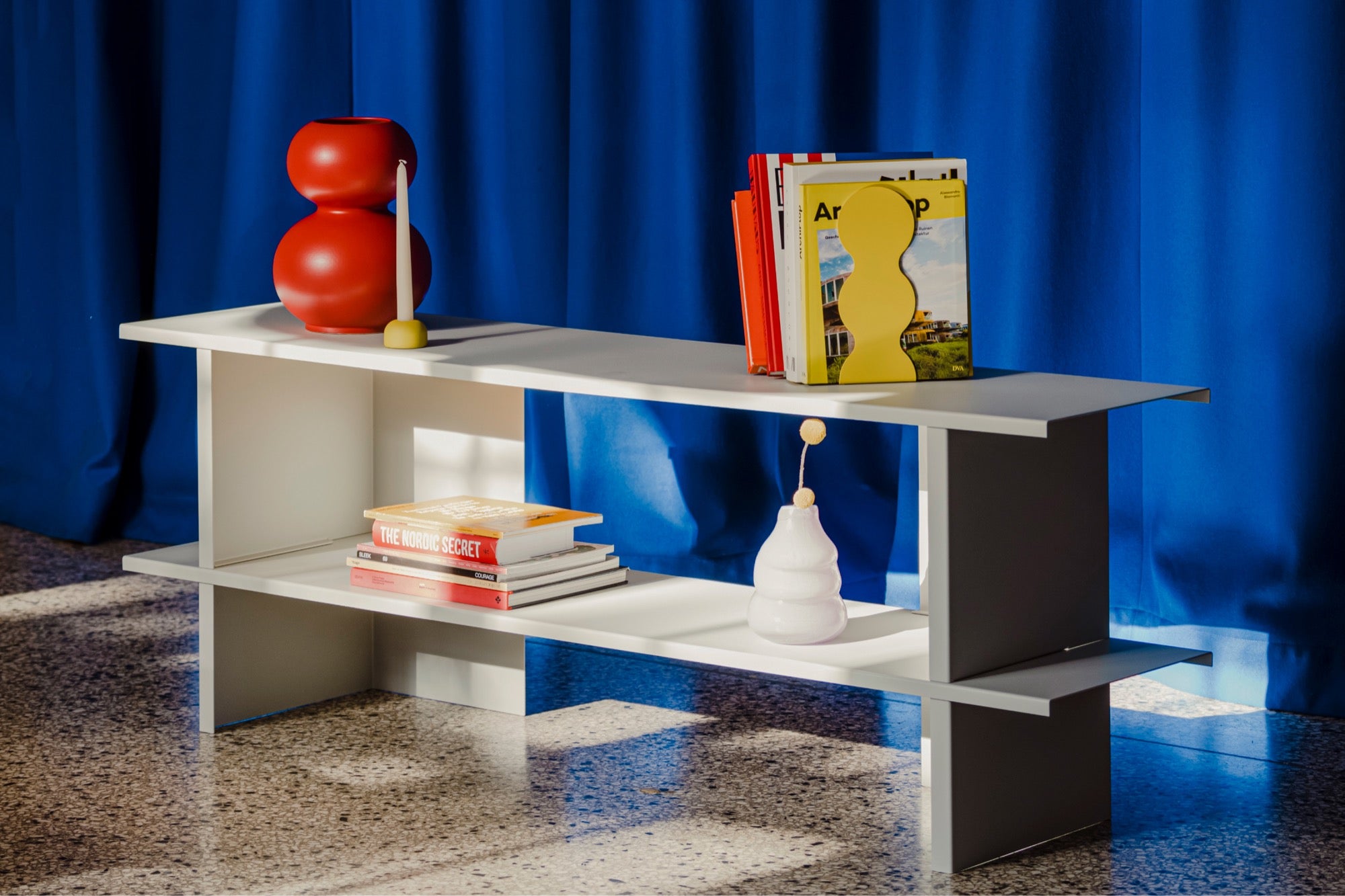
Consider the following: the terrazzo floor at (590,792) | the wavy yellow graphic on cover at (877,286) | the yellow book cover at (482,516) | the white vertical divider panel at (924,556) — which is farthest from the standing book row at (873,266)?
the terrazzo floor at (590,792)

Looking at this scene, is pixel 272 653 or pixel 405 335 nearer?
pixel 405 335

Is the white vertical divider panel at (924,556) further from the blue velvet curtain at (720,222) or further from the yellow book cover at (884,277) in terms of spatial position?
the blue velvet curtain at (720,222)

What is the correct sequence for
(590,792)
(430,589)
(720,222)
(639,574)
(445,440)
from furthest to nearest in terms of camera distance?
(720,222) → (445,440) → (639,574) → (430,589) → (590,792)

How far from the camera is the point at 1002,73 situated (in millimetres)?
2725

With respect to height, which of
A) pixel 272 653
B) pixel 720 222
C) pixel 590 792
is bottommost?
pixel 590 792

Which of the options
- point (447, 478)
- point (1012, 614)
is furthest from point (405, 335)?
point (1012, 614)

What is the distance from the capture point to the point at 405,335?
225cm

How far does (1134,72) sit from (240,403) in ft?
4.48

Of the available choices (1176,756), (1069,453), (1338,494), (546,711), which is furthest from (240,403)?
(1338,494)

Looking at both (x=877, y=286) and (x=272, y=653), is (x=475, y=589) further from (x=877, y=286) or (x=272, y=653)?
(x=877, y=286)

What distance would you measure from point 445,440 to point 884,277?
2.73 feet

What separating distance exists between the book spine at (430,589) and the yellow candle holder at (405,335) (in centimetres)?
31

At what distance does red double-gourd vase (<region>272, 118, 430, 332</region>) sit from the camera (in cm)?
232

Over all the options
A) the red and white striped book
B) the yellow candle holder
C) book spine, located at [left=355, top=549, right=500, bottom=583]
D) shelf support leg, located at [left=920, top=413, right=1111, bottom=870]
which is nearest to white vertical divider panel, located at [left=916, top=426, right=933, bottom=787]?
shelf support leg, located at [left=920, top=413, right=1111, bottom=870]
